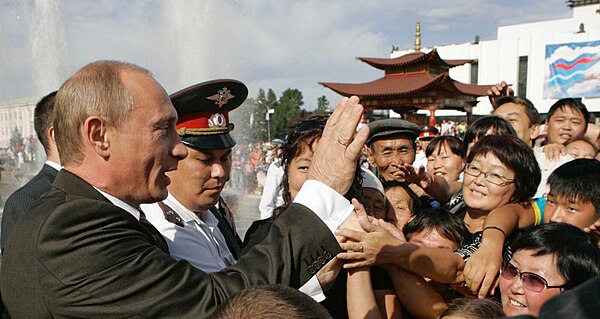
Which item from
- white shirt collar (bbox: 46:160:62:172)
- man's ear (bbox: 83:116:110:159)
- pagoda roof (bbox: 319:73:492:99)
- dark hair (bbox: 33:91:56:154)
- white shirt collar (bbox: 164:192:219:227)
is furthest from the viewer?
pagoda roof (bbox: 319:73:492:99)

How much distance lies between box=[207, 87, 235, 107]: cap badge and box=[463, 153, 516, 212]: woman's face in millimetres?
1194

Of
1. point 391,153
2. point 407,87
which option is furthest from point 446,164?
point 407,87

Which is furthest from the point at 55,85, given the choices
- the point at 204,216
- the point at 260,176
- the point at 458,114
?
the point at 458,114

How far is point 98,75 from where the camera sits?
1.33 meters

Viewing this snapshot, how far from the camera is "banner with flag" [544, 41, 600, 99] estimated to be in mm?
30344

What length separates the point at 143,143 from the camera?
1.35 metres

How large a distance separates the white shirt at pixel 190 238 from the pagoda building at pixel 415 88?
68.7 feet

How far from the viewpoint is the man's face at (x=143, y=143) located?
133 cm

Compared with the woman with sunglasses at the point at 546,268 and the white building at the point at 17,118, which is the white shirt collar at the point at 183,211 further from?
the white building at the point at 17,118

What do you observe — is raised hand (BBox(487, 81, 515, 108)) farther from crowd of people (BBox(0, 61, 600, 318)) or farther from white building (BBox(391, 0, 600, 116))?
white building (BBox(391, 0, 600, 116))

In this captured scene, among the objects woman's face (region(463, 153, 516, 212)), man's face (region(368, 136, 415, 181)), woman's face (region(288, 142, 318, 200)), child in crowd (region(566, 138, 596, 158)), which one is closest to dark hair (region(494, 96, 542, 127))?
child in crowd (region(566, 138, 596, 158))

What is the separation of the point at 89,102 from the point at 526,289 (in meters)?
1.51

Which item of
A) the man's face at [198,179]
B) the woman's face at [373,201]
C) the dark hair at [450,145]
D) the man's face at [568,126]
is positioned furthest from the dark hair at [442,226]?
the man's face at [568,126]

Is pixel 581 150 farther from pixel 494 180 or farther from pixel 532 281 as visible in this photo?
pixel 532 281
